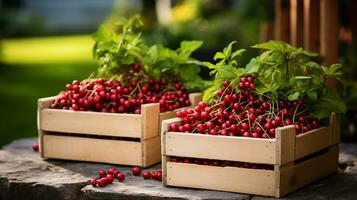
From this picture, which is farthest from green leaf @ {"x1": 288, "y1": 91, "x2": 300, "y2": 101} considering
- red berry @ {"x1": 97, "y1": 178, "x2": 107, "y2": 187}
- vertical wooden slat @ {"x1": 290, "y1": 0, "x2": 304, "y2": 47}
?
vertical wooden slat @ {"x1": 290, "y1": 0, "x2": 304, "y2": 47}

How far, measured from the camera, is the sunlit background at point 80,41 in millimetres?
7781

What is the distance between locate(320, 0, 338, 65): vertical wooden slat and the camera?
543 centimetres

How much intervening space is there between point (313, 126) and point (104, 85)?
1.19 metres

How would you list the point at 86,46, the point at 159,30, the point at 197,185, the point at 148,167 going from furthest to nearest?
the point at 86,46 → the point at 159,30 → the point at 148,167 → the point at 197,185

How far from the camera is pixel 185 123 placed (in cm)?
373

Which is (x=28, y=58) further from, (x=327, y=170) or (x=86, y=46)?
(x=327, y=170)

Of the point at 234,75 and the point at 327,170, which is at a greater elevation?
the point at 234,75

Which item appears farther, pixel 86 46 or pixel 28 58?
pixel 86 46

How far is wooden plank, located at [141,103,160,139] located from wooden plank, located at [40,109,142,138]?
0.09 feet

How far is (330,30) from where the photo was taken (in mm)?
5445

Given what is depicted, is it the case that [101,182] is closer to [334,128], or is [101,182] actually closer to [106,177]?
[106,177]

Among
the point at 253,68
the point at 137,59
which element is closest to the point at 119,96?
the point at 137,59

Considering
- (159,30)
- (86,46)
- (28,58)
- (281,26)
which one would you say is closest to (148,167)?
(281,26)

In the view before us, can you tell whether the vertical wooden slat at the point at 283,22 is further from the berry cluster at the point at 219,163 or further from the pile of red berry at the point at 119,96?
the berry cluster at the point at 219,163
